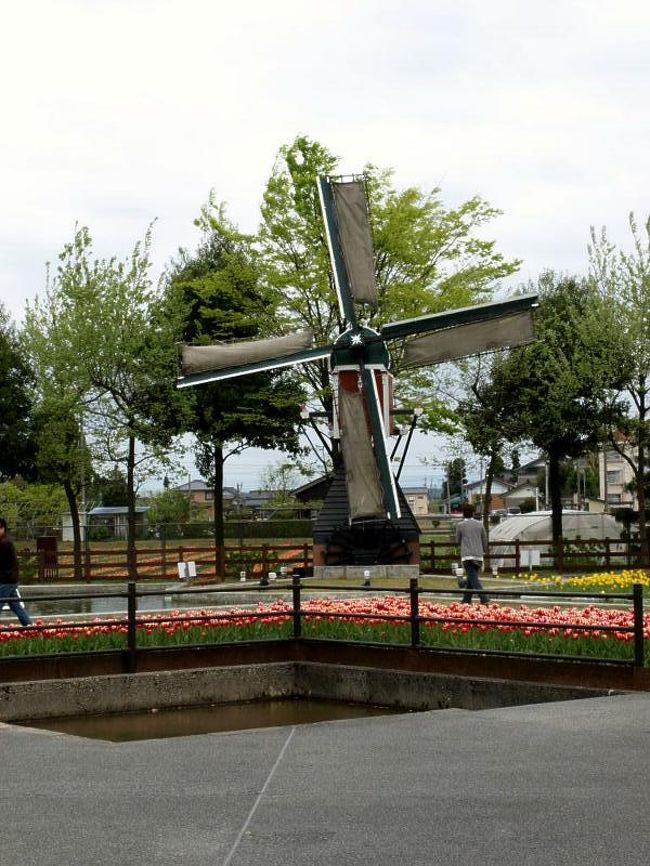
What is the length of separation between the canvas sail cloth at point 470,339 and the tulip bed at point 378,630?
1743 centimetres

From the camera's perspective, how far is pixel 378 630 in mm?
16516

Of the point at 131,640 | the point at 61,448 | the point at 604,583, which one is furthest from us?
the point at 61,448

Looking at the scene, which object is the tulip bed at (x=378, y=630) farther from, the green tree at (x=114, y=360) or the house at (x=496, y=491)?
the house at (x=496, y=491)

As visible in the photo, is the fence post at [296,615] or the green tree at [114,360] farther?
the green tree at [114,360]

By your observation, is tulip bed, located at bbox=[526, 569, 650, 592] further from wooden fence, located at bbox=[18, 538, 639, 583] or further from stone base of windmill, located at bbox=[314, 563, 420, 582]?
wooden fence, located at bbox=[18, 538, 639, 583]

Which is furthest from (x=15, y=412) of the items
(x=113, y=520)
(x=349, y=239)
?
(x=113, y=520)

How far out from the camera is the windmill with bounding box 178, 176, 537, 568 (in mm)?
32250

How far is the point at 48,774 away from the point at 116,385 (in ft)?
126

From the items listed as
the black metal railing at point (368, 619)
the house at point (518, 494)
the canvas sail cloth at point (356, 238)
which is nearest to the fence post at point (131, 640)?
the black metal railing at point (368, 619)

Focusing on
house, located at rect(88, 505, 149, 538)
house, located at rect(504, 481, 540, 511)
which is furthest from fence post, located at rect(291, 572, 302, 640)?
house, located at rect(504, 481, 540, 511)

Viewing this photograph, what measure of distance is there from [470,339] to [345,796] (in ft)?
89.9

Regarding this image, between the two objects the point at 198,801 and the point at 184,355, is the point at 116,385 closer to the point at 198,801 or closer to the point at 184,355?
the point at 184,355

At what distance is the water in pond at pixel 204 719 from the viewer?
549 inches

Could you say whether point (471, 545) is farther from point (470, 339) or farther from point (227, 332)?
point (227, 332)
